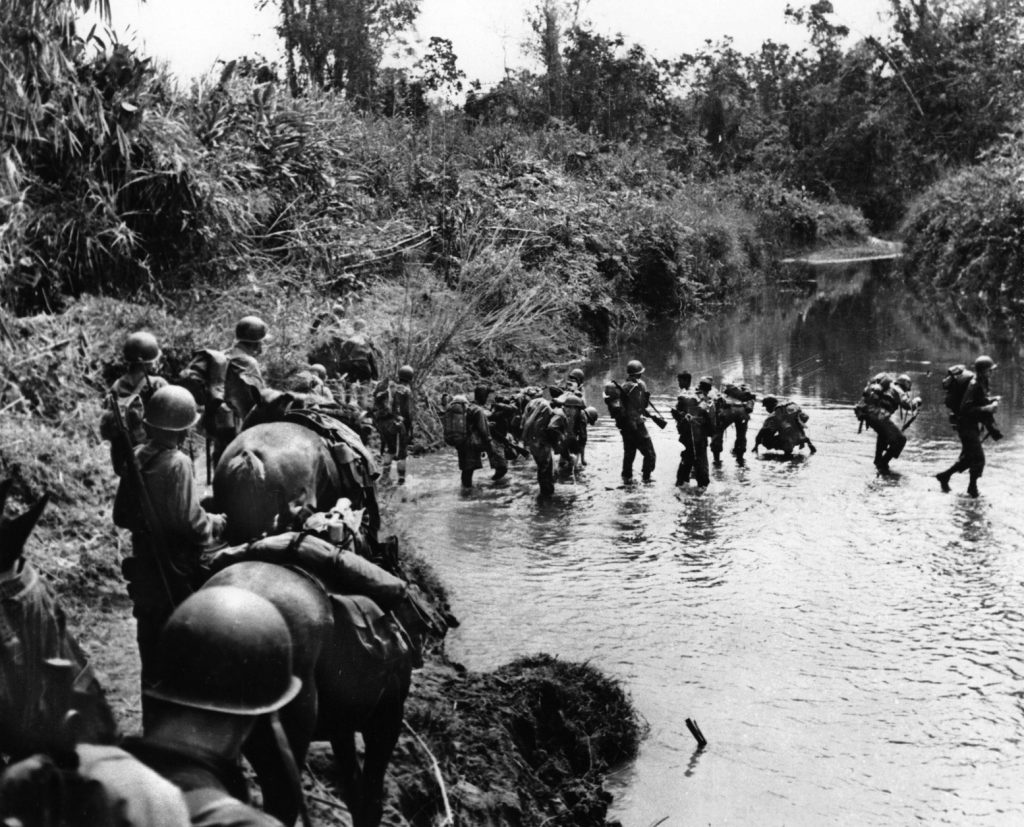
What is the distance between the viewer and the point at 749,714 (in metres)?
7.32

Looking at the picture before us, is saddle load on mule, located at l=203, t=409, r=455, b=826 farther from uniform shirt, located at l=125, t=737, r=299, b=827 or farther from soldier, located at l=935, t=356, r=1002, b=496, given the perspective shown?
soldier, located at l=935, t=356, r=1002, b=496

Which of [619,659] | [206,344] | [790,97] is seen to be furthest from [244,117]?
[790,97]

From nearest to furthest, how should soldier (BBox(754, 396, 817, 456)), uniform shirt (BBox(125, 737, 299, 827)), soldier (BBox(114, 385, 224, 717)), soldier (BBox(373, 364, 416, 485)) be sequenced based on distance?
uniform shirt (BBox(125, 737, 299, 827)) < soldier (BBox(114, 385, 224, 717)) < soldier (BBox(373, 364, 416, 485)) < soldier (BBox(754, 396, 817, 456))

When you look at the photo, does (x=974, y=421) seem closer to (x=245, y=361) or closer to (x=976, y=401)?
(x=976, y=401)

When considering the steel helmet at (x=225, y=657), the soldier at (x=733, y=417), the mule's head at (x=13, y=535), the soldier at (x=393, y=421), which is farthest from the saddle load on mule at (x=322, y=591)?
the soldier at (x=733, y=417)

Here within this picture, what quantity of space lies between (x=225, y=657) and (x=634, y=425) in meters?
11.5

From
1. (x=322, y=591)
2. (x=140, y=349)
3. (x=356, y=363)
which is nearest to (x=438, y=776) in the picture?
(x=322, y=591)

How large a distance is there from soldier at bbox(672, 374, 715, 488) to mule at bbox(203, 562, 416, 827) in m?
9.24

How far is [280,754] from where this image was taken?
3604mm

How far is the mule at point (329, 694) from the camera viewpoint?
4048 millimetres

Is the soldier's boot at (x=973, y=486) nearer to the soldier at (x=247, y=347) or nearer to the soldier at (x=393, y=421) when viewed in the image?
the soldier at (x=393, y=421)


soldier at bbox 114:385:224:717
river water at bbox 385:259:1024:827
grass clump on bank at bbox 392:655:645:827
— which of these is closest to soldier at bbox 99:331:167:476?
soldier at bbox 114:385:224:717

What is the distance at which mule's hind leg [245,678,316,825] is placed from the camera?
383 cm

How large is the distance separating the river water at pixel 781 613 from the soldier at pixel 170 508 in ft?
8.86
